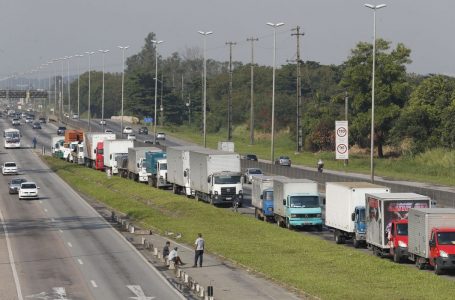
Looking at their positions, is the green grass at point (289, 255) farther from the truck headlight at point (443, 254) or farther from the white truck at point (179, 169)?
the white truck at point (179, 169)

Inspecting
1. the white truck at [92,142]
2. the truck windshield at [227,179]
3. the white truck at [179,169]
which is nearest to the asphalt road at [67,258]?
the white truck at [179,169]

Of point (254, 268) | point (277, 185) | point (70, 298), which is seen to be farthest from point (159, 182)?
point (70, 298)

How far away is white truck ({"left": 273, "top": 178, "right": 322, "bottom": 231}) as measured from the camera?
6016cm

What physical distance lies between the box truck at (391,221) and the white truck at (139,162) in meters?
51.6

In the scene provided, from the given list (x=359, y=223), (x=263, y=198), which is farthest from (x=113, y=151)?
(x=359, y=223)

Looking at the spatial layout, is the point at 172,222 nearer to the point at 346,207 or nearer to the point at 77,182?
the point at 346,207

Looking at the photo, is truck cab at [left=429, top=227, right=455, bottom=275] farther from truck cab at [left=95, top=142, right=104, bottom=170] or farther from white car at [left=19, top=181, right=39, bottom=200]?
truck cab at [left=95, top=142, right=104, bottom=170]

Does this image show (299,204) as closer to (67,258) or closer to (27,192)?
(67,258)

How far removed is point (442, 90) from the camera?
404 feet

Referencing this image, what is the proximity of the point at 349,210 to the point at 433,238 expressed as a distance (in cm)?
1008

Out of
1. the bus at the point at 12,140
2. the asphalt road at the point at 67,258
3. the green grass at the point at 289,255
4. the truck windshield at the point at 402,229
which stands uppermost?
the bus at the point at 12,140

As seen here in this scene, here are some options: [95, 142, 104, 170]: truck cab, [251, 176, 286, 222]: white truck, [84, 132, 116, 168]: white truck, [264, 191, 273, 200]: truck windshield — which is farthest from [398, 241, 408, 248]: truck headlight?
[95, 142, 104, 170]: truck cab

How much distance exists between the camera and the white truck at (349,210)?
50.9 meters

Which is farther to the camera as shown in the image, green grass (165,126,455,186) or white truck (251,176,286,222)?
green grass (165,126,455,186)
